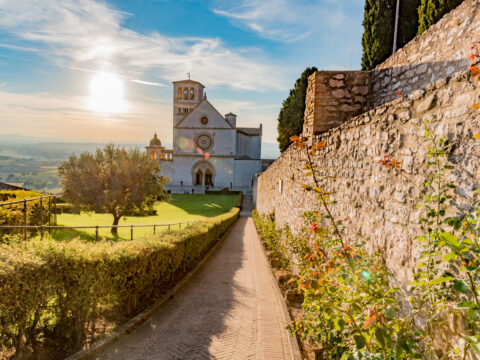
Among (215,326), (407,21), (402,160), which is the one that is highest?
(407,21)

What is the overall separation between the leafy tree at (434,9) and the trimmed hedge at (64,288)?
9.27 m

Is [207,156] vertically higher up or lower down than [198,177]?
higher up

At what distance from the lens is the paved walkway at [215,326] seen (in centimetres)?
463

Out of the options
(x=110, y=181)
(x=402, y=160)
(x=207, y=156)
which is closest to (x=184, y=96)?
(x=207, y=156)

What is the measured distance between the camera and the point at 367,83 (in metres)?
6.18

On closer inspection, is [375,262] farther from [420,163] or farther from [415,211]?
[420,163]

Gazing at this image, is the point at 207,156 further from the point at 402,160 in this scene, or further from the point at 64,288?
the point at 402,160

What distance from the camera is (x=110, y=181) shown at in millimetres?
22062

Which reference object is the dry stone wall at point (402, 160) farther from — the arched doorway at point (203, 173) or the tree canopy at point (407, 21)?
the arched doorway at point (203, 173)

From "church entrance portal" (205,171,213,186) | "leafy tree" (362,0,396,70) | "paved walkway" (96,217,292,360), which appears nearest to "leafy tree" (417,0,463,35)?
"leafy tree" (362,0,396,70)

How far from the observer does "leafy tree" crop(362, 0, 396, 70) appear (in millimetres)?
11992

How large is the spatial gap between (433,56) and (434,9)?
3640 millimetres

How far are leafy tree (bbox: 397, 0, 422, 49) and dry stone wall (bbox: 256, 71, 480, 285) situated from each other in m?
10.3

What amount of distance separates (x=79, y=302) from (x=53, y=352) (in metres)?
0.70
